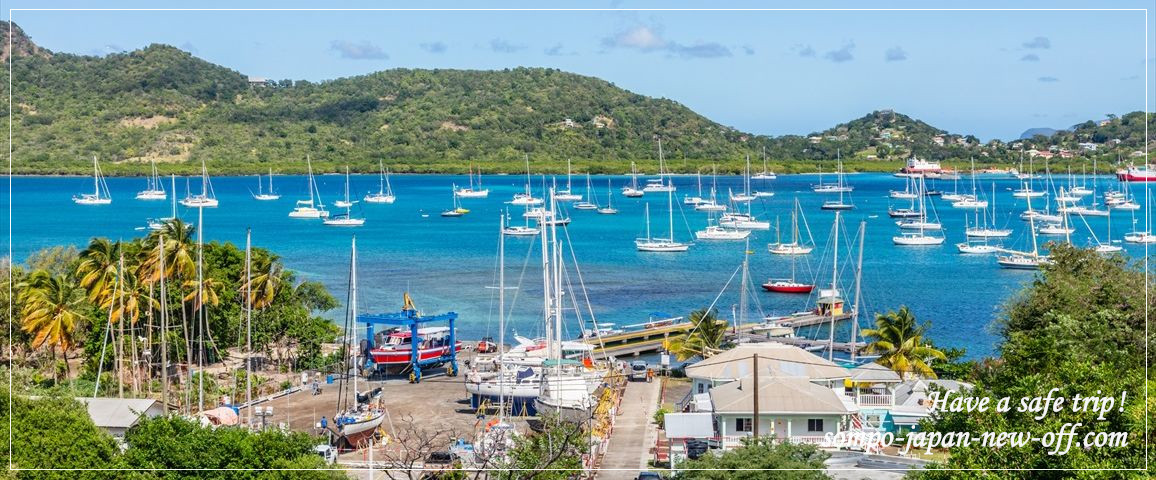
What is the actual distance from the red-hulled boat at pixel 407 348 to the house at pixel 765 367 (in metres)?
8.54

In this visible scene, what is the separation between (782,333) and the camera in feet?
155

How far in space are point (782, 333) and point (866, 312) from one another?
9296 millimetres

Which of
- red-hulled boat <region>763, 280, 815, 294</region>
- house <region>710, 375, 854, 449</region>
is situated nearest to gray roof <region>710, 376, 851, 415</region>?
house <region>710, 375, 854, 449</region>

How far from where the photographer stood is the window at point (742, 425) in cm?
2609

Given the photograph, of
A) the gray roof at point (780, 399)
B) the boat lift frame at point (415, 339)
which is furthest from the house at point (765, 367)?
the boat lift frame at point (415, 339)

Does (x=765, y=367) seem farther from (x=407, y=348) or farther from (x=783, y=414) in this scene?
(x=407, y=348)

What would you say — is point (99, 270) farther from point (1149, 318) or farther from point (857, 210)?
point (857, 210)

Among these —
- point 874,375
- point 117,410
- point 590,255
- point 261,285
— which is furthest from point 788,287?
point 117,410

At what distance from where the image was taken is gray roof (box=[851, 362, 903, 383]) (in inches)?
1204

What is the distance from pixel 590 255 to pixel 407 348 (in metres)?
48.0

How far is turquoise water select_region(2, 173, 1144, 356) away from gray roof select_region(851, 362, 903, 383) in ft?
56.2

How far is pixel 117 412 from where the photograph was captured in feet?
85.0

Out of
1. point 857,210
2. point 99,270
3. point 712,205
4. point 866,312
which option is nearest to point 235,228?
point 712,205

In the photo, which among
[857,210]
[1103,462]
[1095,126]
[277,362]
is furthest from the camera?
[1095,126]
